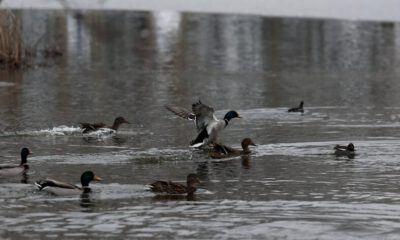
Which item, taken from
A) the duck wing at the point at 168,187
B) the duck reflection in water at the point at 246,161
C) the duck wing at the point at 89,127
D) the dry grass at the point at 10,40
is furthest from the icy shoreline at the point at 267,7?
the duck wing at the point at 168,187

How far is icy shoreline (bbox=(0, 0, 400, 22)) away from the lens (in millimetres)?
49438

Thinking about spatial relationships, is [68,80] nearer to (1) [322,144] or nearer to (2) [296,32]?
(1) [322,144]

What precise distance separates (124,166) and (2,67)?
46.7ft

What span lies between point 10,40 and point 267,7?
27660 millimetres

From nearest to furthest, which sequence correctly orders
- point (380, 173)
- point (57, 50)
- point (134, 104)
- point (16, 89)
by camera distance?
→ 1. point (380, 173)
2. point (134, 104)
3. point (16, 89)
4. point (57, 50)

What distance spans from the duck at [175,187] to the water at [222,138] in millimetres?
137

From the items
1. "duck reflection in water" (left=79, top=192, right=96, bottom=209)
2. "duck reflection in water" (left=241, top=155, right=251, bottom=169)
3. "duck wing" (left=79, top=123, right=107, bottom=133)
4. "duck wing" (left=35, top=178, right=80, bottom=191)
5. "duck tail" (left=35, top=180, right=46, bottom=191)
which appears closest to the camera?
"duck reflection in water" (left=79, top=192, right=96, bottom=209)

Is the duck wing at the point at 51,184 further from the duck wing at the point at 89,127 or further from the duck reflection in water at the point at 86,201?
the duck wing at the point at 89,127

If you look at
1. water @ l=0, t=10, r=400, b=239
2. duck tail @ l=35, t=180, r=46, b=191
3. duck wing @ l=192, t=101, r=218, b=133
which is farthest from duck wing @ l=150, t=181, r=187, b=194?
duck wing @ l=192, t=101, r=218, b=133

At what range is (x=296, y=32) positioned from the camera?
43.0 m

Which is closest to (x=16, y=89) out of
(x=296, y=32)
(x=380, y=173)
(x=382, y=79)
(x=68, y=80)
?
(x=68, y=80)

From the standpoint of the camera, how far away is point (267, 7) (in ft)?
178

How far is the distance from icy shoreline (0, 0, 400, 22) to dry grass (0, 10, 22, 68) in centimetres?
1883

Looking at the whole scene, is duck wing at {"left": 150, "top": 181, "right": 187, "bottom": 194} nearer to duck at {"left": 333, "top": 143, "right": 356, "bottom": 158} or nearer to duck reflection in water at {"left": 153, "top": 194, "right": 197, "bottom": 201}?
duck reflection in water at {"left": 153, "top": 194, "right": 197, "bottom": 201}
